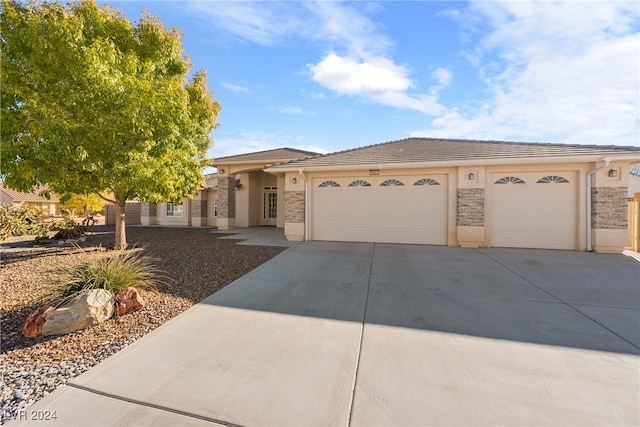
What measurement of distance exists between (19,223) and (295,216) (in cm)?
1361

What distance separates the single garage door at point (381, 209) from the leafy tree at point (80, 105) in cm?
603

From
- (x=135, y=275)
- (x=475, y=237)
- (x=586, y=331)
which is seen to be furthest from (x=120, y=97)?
(x=475, y=237)

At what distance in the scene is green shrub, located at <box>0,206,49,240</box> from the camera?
1206 centimetres

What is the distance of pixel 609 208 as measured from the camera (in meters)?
8.76

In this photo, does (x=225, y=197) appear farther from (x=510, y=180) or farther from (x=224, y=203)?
(x=510, y=180)

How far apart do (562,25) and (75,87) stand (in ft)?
40.8

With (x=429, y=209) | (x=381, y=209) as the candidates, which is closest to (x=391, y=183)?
(x=381, y=209)

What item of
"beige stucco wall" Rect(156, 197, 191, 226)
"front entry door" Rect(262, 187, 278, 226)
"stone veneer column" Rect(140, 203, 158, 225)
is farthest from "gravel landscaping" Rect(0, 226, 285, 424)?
"stone veneer column" Rect(140, 203, 158, 225)

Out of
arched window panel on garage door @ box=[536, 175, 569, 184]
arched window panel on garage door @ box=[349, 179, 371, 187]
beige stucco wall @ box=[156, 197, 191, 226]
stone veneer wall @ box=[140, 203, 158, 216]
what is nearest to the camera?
arched window panel on garage door @ box=[536, 175, 569, 184]

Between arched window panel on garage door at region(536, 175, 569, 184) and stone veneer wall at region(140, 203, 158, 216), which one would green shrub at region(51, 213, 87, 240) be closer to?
stone veneer wall at region(140, 203, 158, 216)

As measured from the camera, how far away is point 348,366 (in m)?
2.76

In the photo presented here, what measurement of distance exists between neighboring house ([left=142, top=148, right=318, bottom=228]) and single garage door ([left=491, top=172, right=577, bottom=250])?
1185 centimetres

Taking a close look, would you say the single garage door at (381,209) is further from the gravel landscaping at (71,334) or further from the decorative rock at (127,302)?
the decorative rock at (127,302)

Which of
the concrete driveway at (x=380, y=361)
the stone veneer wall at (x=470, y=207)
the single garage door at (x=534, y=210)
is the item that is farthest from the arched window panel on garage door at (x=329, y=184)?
the concrete driveway at (x=380, y=361)
